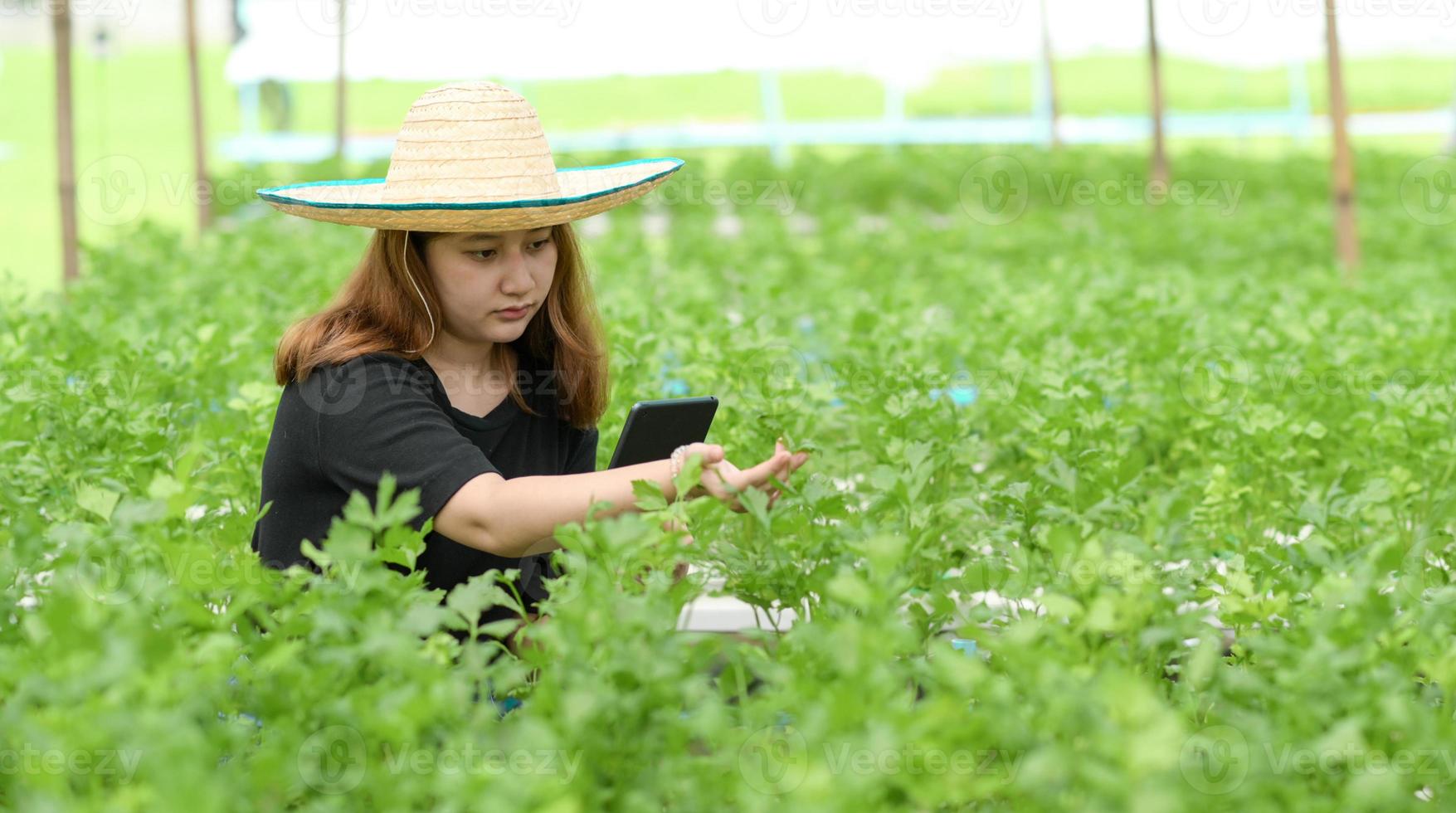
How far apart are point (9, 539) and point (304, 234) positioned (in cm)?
696

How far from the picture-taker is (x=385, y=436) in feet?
8.33

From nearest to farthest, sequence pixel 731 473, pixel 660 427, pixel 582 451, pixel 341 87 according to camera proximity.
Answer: pixel 731 473 → pixel 660 427 → pixel 582 451 → pixel 341 87

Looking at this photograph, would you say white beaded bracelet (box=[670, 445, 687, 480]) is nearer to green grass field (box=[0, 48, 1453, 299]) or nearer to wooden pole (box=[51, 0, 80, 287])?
wooden pole (box=[51, 0, 80, 287])

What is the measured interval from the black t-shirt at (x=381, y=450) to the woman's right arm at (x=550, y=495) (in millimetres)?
Answer: 46

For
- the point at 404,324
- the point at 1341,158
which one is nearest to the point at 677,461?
the point at 404,324

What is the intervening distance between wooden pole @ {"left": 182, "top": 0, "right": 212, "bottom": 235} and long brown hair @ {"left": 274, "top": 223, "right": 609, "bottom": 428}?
7.63 meters

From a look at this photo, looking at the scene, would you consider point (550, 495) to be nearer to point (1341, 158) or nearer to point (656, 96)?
point (1341, 158)

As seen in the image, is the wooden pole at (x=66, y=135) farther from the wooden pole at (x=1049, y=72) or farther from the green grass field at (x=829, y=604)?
the wooden pole at (x=1049, y=72)

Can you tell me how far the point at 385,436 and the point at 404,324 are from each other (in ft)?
0.94

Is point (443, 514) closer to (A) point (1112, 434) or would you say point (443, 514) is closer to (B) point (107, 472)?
(B) point (107, 472)

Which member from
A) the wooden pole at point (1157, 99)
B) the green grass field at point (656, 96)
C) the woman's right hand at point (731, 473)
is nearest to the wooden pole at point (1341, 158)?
the wooden pole at point (1157, 99)

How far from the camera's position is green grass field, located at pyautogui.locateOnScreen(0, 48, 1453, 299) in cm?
3031

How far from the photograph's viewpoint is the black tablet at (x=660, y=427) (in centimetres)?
261

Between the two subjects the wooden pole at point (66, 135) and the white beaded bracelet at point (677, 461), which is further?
the wooden pole at point (66, 135)
